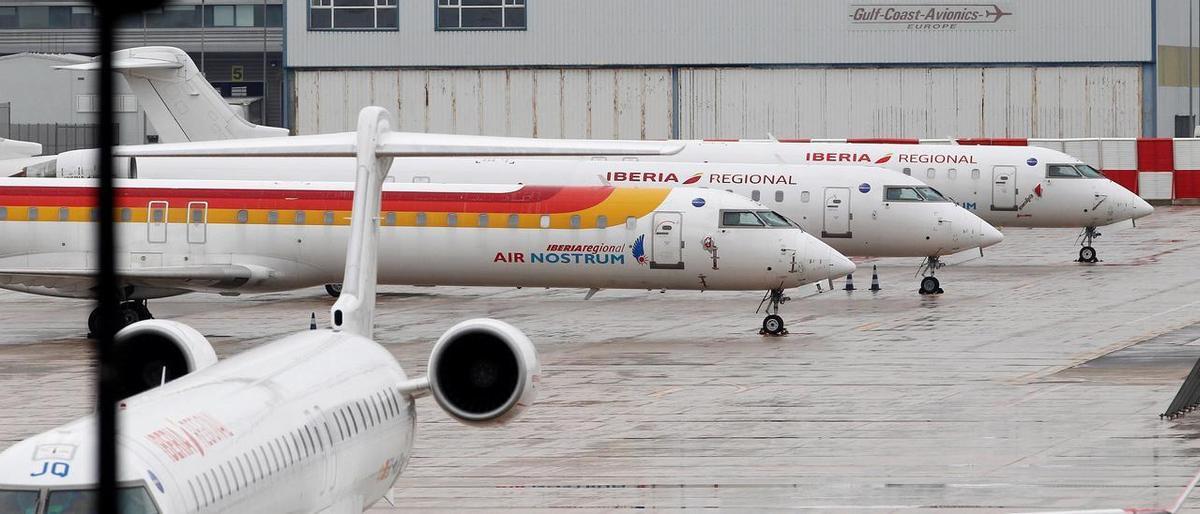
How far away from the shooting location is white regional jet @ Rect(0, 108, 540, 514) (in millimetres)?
7789

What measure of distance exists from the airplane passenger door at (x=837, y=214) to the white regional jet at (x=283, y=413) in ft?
66.9

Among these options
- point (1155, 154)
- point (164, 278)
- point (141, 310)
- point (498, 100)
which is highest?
point (498, 100)

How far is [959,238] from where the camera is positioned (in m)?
33.0

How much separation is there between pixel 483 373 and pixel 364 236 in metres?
2.13

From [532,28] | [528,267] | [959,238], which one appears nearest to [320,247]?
[528,267]

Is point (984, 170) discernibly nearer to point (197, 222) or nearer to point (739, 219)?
point (739, 219)

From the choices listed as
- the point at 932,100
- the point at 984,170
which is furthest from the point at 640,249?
the point at 932,100

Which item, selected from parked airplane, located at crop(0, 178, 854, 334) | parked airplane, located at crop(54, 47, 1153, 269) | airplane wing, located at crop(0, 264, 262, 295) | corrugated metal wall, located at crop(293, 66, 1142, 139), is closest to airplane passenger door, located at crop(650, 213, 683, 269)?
parked airplane, located at crop(0, 178, 854, 334)

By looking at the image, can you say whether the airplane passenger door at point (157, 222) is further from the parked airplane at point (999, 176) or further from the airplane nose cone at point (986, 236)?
the airplane nose cone at point (986, 236)

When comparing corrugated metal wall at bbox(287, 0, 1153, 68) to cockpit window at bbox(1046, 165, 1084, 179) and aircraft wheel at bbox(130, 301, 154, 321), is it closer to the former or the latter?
cockpit window at bbox(1046, 165, 1084, 179)

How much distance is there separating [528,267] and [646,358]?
3.17 meters

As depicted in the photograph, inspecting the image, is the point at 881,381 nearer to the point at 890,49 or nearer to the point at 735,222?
the point at 735,222

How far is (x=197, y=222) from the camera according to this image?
28.0 metres

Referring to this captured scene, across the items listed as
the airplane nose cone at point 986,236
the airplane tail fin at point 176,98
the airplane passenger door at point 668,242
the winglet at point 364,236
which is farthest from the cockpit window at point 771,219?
the airplane tail fin at point 176,98
